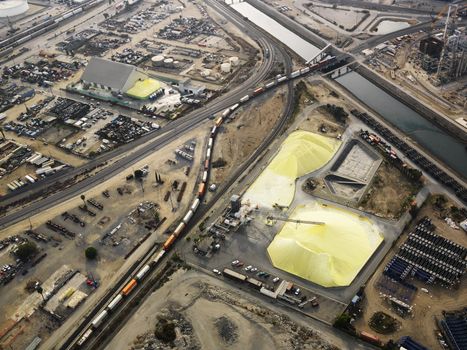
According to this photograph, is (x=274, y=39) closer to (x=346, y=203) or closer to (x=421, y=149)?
(x=421, y=149)

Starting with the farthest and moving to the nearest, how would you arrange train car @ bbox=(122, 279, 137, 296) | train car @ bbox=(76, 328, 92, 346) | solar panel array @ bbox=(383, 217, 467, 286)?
train car @ bbox=(122, 279, 137, 296) → solar panel array @ bbox=(383, 217, 467, 286) → train car @ bbox=(76, 328, 92, 346)

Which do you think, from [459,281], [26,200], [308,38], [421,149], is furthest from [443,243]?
[308,38]

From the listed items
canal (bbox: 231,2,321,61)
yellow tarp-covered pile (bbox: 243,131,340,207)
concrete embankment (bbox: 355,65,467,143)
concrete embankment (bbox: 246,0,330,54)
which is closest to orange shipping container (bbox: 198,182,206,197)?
yellow tarp-covered pile (bbox: 243,131,340,207)

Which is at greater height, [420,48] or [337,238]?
[420,48]

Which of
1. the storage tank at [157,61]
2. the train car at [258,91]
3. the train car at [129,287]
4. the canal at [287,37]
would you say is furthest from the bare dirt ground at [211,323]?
the canal at [287,37]

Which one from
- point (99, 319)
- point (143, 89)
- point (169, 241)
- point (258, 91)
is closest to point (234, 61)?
point (258, 91)

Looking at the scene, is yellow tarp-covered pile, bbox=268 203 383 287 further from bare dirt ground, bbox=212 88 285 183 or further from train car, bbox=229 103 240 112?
train car, bbox=229 103 240 112

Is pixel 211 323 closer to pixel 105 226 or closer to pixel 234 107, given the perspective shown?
pixel 105 226
